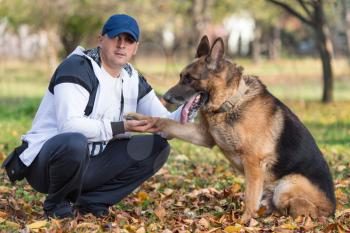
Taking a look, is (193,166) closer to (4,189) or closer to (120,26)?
(4,189)

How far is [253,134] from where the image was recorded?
17.8 feet

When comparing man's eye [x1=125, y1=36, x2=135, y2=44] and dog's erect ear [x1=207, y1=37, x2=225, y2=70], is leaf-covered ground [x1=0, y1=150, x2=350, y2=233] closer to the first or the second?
dog's erect ear [x1=207, y1=37, x2=225, y2=70]

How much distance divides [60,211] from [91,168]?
1.53 feet

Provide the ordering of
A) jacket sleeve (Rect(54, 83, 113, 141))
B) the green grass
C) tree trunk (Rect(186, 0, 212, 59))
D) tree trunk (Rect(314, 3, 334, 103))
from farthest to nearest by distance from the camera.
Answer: tree trunk (Rect(186, 0, 212, 59)) → tree trunk (Rect(314, 3, 334, 103)) → the green grass → jacket sleeve (Rect(54, 83, 113, 141))

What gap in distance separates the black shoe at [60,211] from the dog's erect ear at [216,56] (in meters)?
1.64

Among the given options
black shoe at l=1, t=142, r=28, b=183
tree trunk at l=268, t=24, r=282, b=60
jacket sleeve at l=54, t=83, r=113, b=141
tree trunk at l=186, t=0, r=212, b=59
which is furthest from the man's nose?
tree trunk at l=268, t=24, r=282, b=60

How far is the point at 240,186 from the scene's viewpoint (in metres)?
6.80

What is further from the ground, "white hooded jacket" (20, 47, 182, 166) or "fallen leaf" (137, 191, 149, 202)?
"white hooded jacket" (20, 47, 182, 166)

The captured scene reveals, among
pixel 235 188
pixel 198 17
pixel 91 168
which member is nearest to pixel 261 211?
pixel 235 188

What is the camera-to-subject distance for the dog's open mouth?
216 inches

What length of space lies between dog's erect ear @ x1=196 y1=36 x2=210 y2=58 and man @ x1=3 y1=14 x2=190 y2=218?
52 centimetres

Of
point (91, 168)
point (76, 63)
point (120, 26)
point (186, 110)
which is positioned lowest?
point (91, 168)

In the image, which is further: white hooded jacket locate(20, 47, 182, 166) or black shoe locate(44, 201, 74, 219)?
black shoe locate(44, 201, 74, 219)

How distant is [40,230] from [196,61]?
6.38ft
